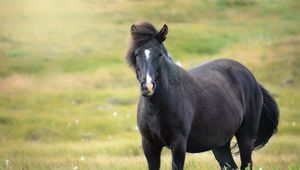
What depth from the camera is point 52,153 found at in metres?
17.9

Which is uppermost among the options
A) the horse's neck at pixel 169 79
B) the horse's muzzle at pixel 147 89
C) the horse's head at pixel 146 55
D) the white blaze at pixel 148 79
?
the horse's head at pixel 146 55

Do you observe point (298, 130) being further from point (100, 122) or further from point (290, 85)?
point (290, 85)

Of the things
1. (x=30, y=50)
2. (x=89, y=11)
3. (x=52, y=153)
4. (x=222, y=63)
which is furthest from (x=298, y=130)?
(x=89, y=11)

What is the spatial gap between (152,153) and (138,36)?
159 cm

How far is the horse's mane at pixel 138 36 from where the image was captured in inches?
319

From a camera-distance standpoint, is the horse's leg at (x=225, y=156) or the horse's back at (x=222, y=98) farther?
the horse's leg at (x=225, y=156)

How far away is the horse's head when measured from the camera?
25.0ft

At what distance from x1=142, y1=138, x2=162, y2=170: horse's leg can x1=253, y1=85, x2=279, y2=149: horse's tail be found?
3.26 metres

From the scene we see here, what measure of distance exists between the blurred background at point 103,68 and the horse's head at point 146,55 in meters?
3.06

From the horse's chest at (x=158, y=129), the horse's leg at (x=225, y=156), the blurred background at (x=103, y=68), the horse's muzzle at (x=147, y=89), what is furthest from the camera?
the blurred background at (x=103, y=68)

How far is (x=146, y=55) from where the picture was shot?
7891 mm

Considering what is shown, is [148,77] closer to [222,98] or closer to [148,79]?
[148,79]

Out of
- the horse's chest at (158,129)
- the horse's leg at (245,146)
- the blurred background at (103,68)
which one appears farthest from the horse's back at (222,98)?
the blurred background at (103,68)

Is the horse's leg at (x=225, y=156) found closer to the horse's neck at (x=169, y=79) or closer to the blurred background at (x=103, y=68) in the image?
the blurred background at (x=103, y=68)
